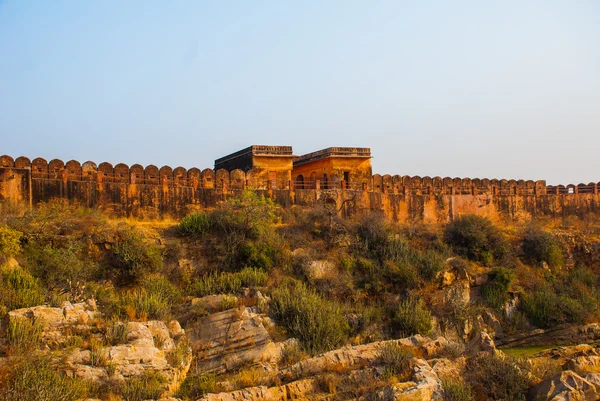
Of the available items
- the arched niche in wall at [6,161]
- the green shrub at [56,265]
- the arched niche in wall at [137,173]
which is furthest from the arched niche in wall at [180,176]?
the green shrub at [56,265]

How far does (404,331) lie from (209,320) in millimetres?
4921

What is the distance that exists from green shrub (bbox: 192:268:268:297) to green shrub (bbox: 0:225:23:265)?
4079mm

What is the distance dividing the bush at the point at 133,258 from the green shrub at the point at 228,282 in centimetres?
121

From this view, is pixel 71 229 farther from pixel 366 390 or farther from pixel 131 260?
pixel 366 390

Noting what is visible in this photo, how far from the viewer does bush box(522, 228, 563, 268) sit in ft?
71.6

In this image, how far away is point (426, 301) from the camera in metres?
18.3

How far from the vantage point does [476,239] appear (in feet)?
69.7

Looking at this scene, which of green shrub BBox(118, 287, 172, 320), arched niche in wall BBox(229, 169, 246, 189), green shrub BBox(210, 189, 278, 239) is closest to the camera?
green shrub BBox(118, 287, 172, 320)

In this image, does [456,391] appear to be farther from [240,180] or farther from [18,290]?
[240,180]

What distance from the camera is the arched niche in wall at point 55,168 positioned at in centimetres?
1884

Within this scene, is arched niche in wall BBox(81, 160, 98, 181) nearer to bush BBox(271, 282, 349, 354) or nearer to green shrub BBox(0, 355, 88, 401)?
bush BBox(271, 282, 349, 354)

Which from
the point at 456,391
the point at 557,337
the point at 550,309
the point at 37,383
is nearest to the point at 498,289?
the point at 550,309

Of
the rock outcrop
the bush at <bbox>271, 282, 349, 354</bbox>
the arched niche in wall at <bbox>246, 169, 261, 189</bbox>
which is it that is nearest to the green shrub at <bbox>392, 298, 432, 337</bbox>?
the bush at <bbox>271, 282, 349, 354</bbox>

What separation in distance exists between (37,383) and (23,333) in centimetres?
154
